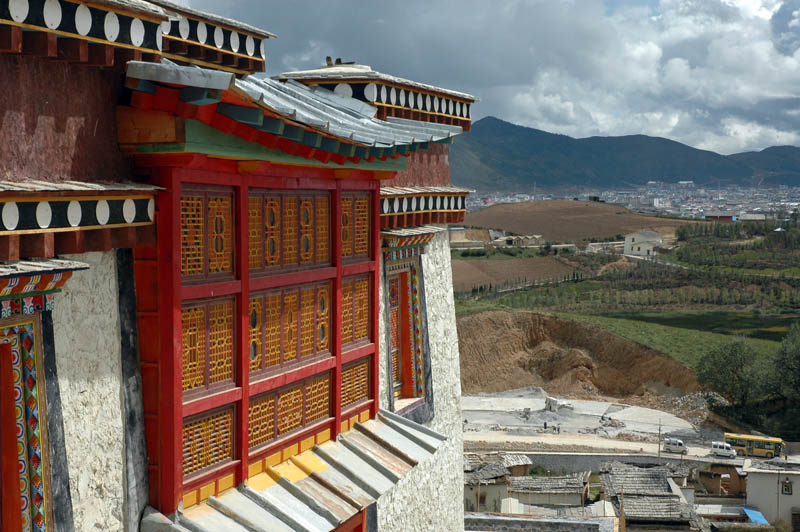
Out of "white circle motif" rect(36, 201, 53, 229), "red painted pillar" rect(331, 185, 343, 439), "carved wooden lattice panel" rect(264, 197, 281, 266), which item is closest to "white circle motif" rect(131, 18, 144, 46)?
"white circle motif" rect(36, 201, 53, 229)

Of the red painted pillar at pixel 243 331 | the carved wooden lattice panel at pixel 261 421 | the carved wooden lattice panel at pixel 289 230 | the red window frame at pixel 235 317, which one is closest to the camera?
the red window frame at pixel 235 317

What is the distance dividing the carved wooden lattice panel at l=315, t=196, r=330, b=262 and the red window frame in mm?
43

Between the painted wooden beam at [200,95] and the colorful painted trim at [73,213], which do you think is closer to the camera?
the colorful painted trim at [73,213]

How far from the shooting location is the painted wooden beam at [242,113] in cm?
464

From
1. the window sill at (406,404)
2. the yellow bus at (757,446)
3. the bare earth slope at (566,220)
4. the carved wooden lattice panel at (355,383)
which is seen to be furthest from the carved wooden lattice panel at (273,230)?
the bare earth slope at (566,220)

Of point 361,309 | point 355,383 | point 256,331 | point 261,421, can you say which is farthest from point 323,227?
point 261,421

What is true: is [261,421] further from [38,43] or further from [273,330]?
[38,43]

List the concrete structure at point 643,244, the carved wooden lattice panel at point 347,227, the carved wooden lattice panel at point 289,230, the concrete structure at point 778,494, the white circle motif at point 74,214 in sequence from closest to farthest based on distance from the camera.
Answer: the white circle motif at point 74,214 < the carved wooden lattice panel at point 289,230 < the carved wooden lattice panel at point 347,227 < the concrete structure at point 778,494 < the concrete structure at point 643,244

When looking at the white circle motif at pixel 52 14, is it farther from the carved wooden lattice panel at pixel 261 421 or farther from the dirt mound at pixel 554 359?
the dirt mound at pixel 554 359

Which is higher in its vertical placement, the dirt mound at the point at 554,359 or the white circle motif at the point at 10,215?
the white circle motif at the point at 10,215

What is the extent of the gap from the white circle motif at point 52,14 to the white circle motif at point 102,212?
2.69ft

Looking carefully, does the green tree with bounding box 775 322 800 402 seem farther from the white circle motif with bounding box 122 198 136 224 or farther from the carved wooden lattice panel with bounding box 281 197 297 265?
the white circle motif with bounding box 122 198 136 224

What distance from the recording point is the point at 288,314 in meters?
5.92

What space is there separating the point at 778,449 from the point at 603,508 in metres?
12.7
